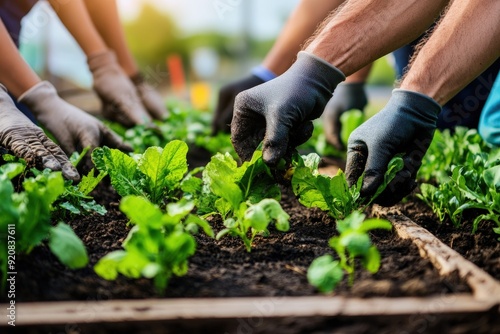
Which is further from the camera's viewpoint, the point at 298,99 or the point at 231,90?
the point at 231,90

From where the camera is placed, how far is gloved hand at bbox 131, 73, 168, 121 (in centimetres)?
450

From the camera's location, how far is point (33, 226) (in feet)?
4.39

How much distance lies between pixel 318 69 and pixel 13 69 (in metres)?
1.53

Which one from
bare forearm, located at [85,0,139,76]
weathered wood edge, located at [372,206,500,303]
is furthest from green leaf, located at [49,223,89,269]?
bare forearm, located at [85,0,139,76]

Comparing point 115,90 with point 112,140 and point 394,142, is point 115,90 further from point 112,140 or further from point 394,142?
point 394,142

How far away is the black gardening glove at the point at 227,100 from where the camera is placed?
3.84 m

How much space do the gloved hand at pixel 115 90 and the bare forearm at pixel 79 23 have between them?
7cm

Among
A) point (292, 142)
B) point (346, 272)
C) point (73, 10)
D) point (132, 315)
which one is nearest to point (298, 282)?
point (346, 272)

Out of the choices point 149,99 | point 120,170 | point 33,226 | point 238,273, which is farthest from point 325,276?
Answer: point 149,99

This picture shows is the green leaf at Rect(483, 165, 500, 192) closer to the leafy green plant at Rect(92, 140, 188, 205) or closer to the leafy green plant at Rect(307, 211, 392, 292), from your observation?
the leafy green plant at Rect(307, 211, 392, 292)

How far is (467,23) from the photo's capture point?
2.01 metres

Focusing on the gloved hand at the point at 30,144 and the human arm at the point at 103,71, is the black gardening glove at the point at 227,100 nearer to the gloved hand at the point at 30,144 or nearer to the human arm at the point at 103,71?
the human arm at the point at 103,71

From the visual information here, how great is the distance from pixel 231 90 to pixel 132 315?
2.93 m

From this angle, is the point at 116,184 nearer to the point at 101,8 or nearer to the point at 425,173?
the point at 425,173
